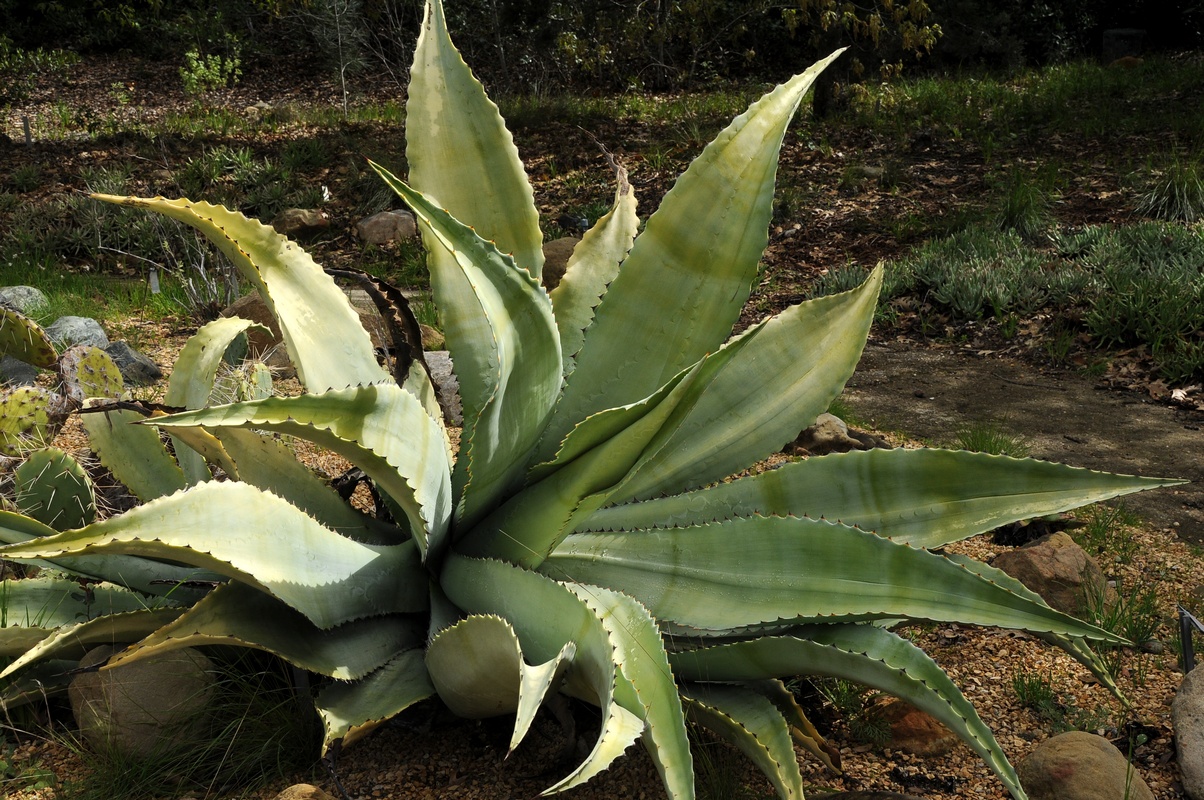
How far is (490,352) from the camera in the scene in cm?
221

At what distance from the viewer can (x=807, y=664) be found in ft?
6.30

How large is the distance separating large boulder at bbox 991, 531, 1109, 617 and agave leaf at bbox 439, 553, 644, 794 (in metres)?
1.45

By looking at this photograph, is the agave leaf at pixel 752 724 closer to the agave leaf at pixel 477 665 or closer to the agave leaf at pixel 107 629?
the agave leaf at pixel 477 665

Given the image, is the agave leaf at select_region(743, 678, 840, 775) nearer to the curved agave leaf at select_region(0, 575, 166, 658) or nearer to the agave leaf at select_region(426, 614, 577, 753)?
the agave leaf at select_region(426, 614, 577, 753)

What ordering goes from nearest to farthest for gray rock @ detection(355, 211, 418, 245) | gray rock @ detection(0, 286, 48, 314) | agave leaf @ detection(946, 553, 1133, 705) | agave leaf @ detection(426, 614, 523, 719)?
agave leaf @ detection(426, 614, 523, 719) < agave leaf @ detection(946, 553, 1133, 705) < gray rock @ detection(0, 286, 48, 314) < gray rock @ detection(355, 211, 418, 245)

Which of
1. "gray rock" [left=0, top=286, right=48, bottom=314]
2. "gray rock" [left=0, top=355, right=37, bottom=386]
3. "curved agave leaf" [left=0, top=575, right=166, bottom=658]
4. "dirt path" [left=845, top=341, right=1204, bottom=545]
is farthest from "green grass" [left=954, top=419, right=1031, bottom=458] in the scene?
"gray rock" [left=0, top=286, right=48, bottom=314]

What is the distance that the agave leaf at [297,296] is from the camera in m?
2.05

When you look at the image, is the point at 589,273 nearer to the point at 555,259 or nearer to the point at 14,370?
the point at 14,370

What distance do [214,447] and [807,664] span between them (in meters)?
1.28

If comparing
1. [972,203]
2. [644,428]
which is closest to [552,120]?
[972,203]

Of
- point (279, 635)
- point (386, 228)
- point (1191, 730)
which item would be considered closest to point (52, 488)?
point (279, 635)

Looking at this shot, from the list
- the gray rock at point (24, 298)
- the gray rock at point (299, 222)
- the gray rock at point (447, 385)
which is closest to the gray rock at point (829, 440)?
the gray rock at point (447, 385)

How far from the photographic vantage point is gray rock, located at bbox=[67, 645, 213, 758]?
208cm

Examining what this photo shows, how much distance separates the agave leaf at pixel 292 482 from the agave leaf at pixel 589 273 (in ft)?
1.96
